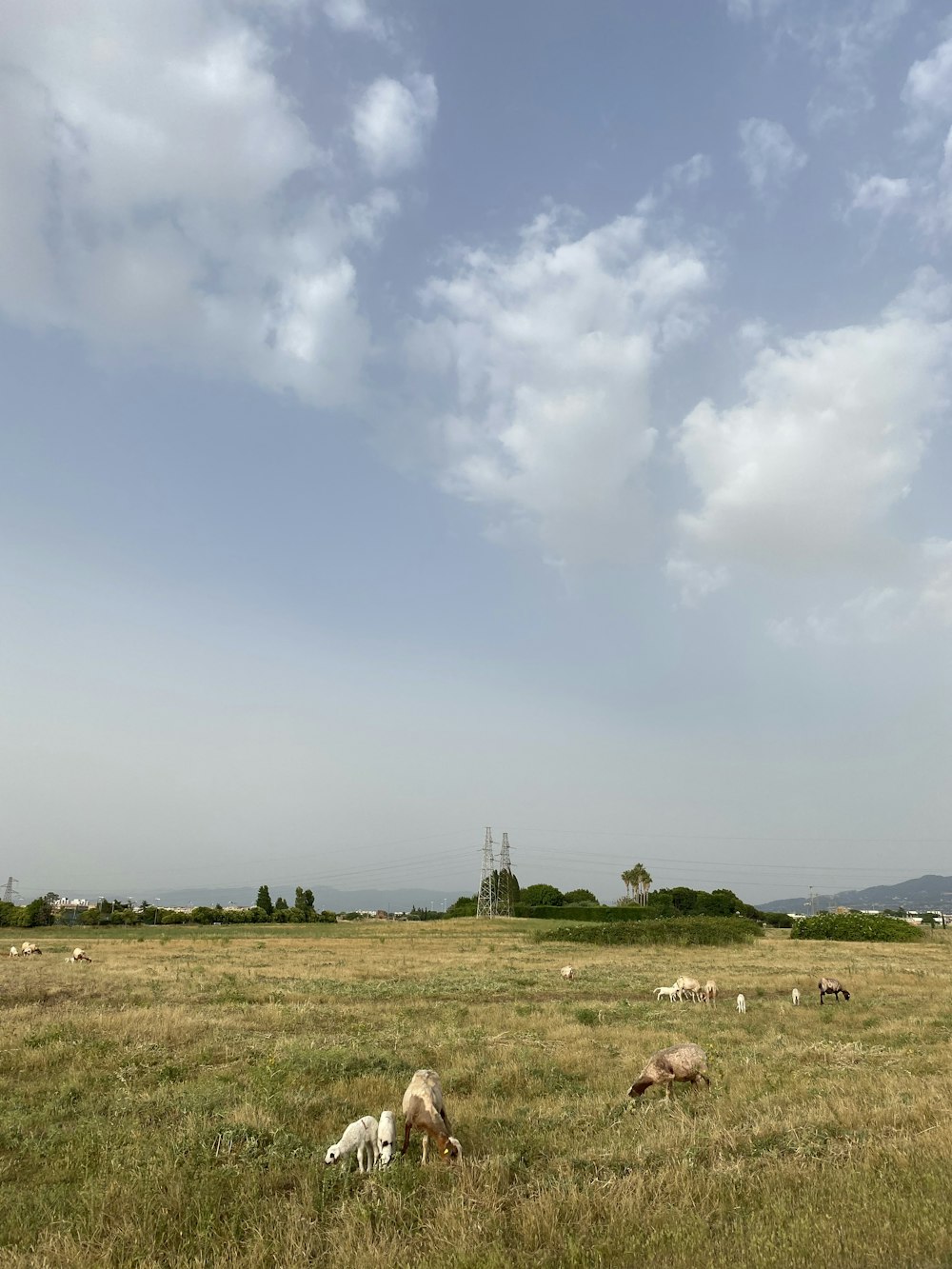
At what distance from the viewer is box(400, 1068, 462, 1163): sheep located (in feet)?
32.0

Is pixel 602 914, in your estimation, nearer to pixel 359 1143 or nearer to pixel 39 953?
pixel 39 953

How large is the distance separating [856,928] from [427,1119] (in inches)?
3032

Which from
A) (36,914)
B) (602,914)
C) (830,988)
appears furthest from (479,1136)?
(36,914)

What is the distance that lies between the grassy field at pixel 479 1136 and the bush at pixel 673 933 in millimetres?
35271

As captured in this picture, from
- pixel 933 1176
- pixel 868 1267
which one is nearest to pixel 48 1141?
pixel 868 1267

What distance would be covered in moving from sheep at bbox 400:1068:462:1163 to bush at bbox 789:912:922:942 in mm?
73162

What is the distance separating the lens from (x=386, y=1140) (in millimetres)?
9523

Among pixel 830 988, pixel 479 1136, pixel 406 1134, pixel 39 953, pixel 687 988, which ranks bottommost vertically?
pixel 39 953

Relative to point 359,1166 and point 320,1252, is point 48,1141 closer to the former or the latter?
point 359,1166

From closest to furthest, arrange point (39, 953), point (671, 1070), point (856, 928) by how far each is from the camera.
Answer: point (671, 1070)
point (39, 953)
point (856, 928)

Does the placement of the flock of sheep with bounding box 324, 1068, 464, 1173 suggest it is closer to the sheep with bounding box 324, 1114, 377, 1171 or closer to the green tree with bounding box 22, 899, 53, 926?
the sheep with bounding box 324, 1114, 377, 1171

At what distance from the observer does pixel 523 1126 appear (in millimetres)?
11383

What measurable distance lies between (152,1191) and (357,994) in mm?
19542

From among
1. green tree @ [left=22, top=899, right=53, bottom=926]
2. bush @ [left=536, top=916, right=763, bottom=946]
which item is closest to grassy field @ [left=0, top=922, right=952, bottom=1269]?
bush @ [left=536, top=916, right=763, bottom=946]
